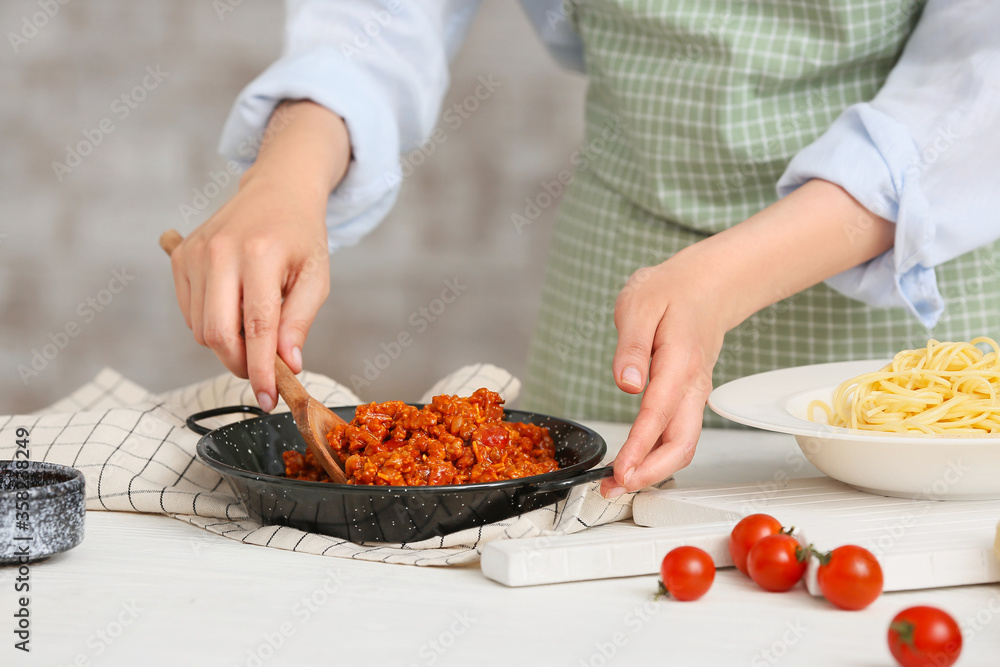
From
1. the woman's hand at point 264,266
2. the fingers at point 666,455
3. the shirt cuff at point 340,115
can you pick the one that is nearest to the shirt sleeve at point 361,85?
the shirt cuff at point 340,115

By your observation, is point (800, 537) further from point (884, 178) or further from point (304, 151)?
point (304, 151)

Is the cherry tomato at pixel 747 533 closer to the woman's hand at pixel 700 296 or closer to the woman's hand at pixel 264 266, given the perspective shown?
the woman's hand at pixel 700 296

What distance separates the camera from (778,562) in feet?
2.33

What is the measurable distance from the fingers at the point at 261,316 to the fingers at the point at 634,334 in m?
0.37

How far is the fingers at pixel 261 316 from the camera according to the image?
3.32 ft

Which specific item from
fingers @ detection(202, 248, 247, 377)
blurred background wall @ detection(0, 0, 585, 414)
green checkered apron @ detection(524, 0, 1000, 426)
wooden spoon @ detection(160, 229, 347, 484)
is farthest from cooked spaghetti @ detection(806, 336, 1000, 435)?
blurred background wall @ detection(0, 0, 585, 414)

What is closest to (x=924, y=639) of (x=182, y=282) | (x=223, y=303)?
(x=223, y=303)

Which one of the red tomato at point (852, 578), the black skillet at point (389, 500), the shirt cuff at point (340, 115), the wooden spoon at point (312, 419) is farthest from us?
the shirt cuff at point (340, 115)

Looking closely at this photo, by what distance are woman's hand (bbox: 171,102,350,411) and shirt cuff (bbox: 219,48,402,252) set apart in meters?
0.09

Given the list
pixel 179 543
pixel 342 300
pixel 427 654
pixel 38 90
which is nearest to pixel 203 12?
pixel 38 90

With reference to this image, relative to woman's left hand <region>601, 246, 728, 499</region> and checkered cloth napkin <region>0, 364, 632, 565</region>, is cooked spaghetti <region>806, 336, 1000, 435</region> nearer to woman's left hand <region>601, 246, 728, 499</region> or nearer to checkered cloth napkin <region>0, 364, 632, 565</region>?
woman's left hand <region>601, 246, 728, 499</region>

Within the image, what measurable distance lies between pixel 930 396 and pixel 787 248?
22 cm

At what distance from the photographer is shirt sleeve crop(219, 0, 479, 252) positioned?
1.30 metres

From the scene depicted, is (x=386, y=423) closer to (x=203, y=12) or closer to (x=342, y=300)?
(x=342, y=300)
